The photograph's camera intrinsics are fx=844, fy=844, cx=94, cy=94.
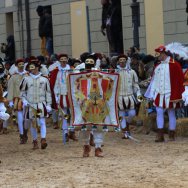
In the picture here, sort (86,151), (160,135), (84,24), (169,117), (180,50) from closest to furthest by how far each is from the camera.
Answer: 1. (86,151)
2. (160,135)
3. (169,117)
4. (180,50)
5. (84,24)

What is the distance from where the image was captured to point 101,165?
12281 mm

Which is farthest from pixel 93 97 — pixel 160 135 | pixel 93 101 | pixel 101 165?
pixel 160 135

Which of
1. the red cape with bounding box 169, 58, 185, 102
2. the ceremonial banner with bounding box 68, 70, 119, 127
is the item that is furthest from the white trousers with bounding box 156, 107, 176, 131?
the ceremonial banner with bounding box 68, 70, 119, 127

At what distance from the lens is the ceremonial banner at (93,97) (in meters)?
13.4

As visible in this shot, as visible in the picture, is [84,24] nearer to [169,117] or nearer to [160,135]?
[169,117]

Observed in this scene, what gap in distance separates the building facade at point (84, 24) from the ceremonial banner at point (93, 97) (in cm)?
605

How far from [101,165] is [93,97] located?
1517 mm

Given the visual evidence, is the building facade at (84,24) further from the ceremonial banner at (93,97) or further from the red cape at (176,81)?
the ceremonial banner at (93,97)

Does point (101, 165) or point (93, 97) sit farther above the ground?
point (93, 97)

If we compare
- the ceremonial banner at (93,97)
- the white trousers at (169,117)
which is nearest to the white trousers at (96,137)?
the ceremonial banner at (93,97)

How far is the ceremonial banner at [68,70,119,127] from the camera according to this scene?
44.0ft

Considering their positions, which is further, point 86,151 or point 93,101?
point 93,101

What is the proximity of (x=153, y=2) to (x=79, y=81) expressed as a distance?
11.4 m

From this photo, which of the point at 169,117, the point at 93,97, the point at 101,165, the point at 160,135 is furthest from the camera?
the point at 169,117
